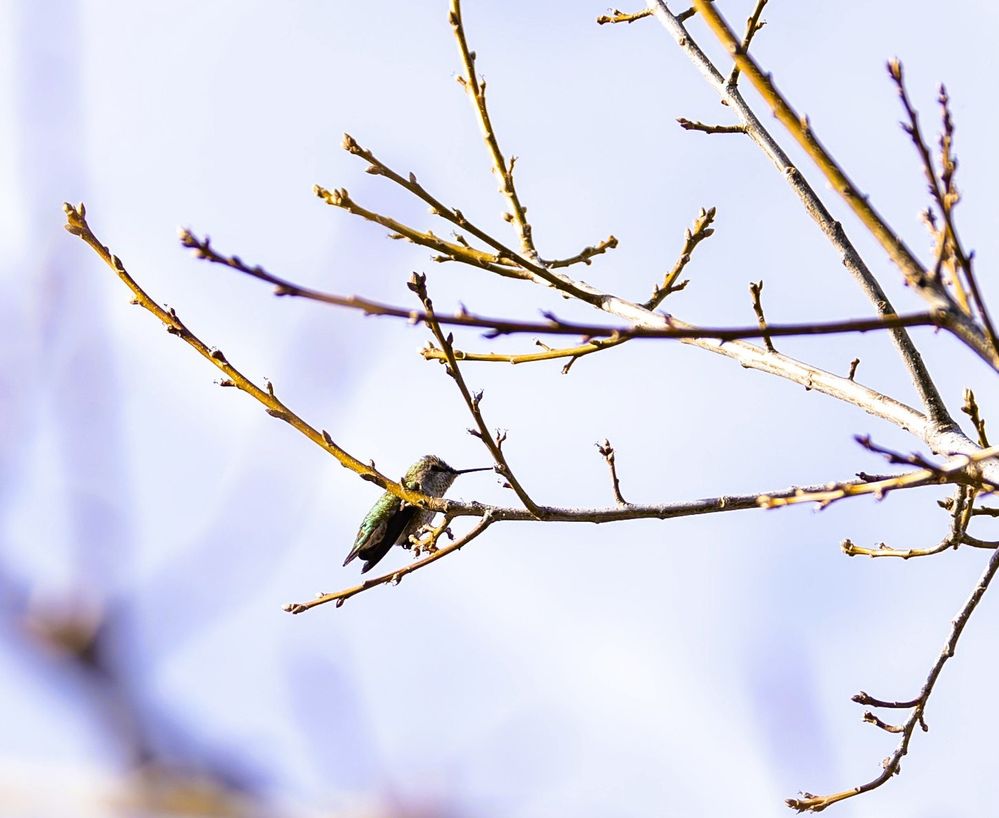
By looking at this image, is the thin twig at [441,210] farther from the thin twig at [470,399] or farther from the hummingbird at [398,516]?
the hummingbird at [398,516]

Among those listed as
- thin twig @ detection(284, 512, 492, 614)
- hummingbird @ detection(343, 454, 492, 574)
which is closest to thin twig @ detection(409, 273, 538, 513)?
thin twig @ detection(284, 512, 492, 614)

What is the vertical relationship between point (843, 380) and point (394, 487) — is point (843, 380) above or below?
above

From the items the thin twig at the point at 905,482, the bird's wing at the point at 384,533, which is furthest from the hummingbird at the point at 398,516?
the thin twig at the point at 905,482

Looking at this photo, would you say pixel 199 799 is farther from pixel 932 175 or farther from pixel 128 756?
pixel 932 175

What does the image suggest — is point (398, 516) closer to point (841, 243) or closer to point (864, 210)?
point (841, 243)

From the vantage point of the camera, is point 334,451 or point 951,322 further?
point 334,451

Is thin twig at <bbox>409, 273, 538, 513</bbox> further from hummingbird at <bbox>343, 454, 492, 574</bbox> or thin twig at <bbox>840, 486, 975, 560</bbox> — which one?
hummingbird at <bbox>343, 454, 492, 574</bbox>

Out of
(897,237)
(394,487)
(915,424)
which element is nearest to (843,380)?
(915,424)

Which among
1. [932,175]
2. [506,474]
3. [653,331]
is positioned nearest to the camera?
[653,331]
